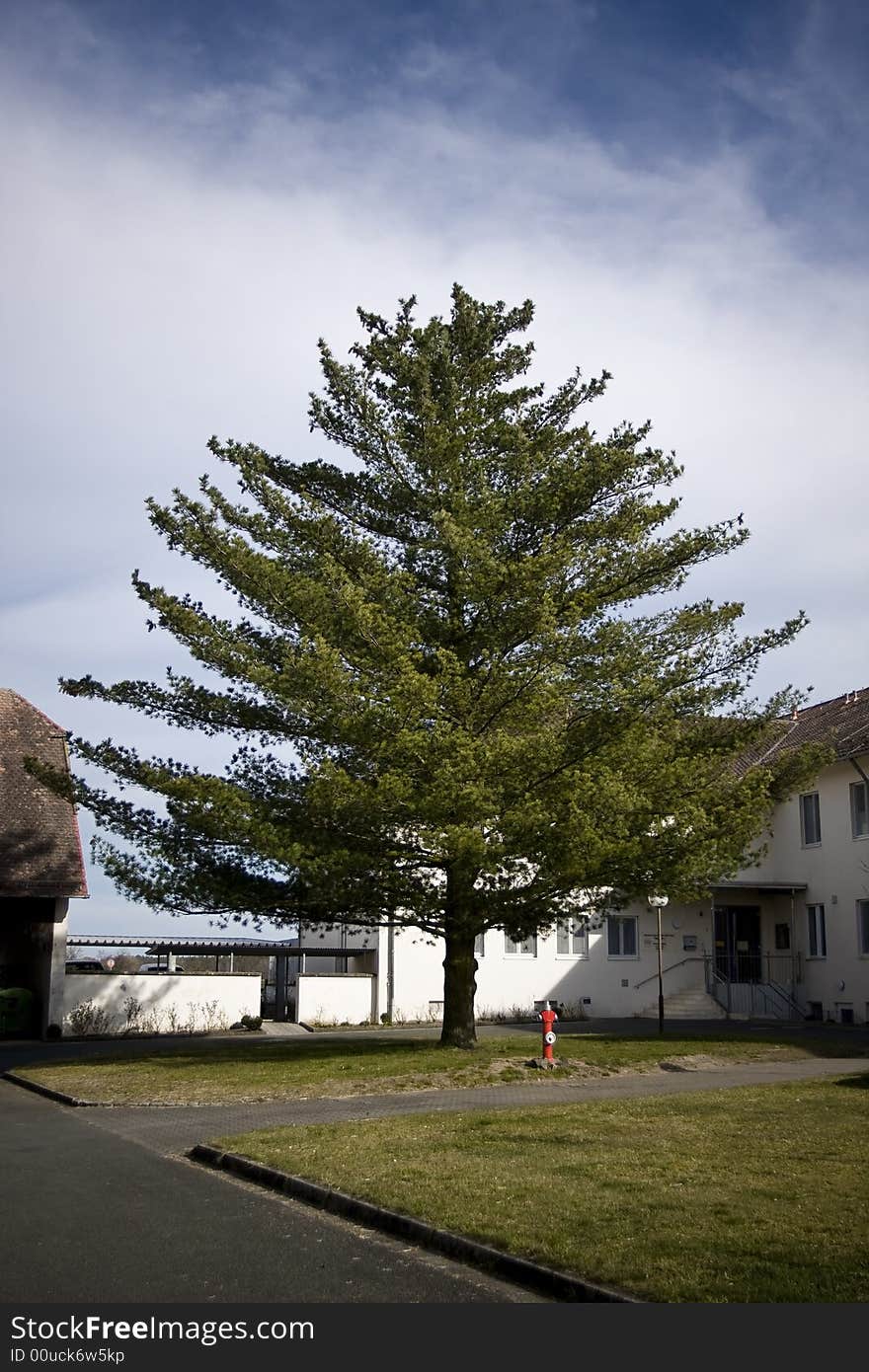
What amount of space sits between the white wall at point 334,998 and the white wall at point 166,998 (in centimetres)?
152

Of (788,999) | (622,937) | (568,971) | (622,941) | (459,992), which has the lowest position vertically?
(788,999)

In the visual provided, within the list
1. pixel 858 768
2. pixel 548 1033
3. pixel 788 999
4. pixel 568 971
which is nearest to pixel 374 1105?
pixel 548 1033

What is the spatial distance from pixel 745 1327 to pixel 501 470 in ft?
61.9

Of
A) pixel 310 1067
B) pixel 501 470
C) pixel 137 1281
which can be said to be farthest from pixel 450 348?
pixel 137 1281

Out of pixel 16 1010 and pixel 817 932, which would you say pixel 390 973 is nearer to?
pixel 16 1010

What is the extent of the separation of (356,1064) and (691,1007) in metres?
20.1

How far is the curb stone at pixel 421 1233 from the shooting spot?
667cm

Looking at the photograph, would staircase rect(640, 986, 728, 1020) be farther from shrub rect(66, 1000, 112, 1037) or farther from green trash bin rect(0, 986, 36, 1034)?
green trash bin rect(0, 986, 36, 1034)

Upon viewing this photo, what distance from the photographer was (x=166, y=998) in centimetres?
3059

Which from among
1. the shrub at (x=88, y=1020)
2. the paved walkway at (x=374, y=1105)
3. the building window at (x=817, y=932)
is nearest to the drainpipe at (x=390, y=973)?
the shrub at (x=88, y=1020)

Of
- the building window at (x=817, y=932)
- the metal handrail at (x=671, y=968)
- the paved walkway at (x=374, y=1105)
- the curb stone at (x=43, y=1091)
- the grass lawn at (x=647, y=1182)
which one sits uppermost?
the building window at (x=817, y=932)

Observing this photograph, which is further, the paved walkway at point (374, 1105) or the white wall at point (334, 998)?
the white wall at point (334, 998)

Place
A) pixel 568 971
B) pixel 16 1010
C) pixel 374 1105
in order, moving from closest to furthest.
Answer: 1. pixel 374 1105
2. pixel 16 1010
3. pixel 568 971

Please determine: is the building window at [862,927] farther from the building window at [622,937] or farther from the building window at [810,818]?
the building window at [622,937]
